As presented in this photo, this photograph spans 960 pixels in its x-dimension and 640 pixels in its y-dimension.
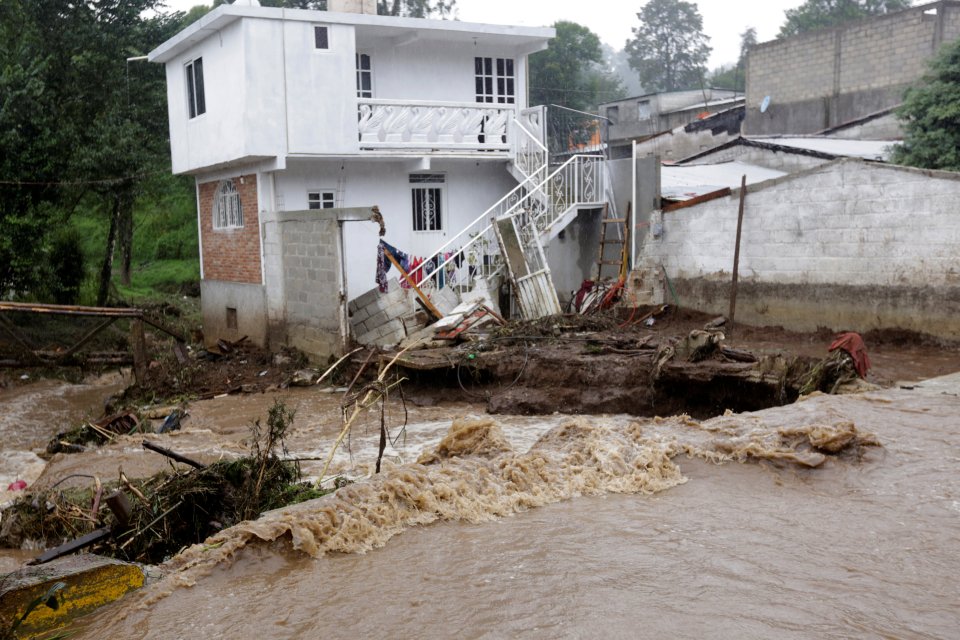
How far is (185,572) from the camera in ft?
22.5

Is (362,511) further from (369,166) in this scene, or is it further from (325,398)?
(369,166)

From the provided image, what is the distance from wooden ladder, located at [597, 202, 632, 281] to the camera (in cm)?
1839

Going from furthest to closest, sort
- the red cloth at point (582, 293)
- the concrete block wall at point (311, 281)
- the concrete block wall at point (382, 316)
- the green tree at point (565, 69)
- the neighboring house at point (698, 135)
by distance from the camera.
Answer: the green tree at point (565, 69) < the neighboring house at point (698, 135) < the red cloth at point (582, 293) < the concrete block wall at point (382, 316) < the concrete block wall at point (311, 281)

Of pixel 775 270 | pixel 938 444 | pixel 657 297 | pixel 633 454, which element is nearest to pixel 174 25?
pixel 657 297

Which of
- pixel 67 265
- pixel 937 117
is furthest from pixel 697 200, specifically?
pixel 67 265

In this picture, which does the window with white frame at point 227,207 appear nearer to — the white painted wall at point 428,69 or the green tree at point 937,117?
the white painted wall at point 428,69

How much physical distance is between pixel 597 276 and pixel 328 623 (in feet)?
45.7

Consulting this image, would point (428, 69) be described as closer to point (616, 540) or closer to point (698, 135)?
point (698, 135)

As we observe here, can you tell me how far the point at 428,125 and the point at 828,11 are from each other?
4053 centimetres

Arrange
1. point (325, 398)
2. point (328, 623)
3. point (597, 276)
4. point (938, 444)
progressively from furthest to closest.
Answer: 1. point (597, 276)
2. point (325, 398)
3. point (938, 444)
4. point (328, 623)

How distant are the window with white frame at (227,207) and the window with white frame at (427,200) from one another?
3.90m

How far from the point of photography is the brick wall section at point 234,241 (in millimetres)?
19297

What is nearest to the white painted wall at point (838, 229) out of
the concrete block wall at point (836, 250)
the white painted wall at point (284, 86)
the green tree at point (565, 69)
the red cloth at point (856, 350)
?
the concrete block wall at point (836, 250)

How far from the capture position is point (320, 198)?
1922 cm
